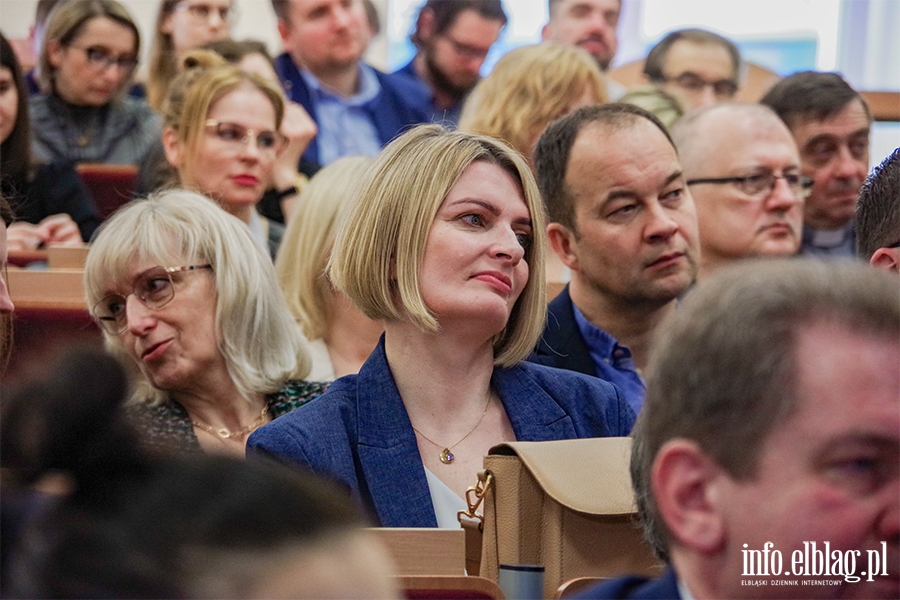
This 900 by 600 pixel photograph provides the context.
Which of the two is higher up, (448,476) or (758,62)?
(758,62)

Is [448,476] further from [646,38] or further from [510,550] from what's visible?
[646,38]

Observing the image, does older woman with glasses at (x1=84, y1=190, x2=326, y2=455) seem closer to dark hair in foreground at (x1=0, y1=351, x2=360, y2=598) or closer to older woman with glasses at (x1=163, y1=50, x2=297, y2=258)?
older woman with glasses at (x1=163, y1=50, x2=297, y2=258)

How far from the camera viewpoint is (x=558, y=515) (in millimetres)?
1666

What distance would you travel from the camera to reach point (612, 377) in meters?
2.59

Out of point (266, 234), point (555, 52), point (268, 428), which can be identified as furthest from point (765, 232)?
point (268, 428)

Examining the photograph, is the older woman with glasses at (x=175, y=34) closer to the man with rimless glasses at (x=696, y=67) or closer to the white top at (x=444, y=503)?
the man with rimless glasses at (x=696, y=67)

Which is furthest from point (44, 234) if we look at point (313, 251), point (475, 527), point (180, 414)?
point (475, 527)

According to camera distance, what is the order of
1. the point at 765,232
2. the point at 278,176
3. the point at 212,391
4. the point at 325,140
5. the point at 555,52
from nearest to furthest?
the point at 212,391 → the point at 765,232 → the point at 555,52 → the point at 278,176 → the point at 325,140

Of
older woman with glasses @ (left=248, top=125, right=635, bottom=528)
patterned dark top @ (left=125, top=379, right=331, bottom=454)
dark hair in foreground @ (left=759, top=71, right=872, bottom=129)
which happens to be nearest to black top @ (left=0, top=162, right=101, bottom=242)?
patterned dark top @ (left=125, top=379, right=331, bottom=454)

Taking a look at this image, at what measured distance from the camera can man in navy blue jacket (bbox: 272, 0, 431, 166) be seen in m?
4.57

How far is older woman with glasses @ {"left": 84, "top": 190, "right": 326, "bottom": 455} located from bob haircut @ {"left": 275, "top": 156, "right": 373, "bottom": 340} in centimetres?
33

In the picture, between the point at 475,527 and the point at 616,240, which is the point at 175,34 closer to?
the point at 616,240

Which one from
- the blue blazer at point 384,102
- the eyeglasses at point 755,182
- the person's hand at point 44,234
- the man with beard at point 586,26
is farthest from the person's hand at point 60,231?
the man with beard at point 586,26

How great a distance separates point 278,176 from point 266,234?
1.77 feet
